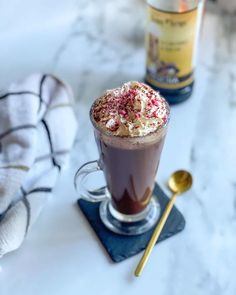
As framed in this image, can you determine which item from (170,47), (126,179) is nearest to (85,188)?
(126,179)

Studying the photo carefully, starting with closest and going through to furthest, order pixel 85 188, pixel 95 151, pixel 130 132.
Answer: pixel 130 132
pixel 85 188
pixel 95 151

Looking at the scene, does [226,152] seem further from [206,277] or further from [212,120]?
[206,277]

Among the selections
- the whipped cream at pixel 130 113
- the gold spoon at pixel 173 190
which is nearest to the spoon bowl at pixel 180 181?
the gold spoon at pixel 173 190

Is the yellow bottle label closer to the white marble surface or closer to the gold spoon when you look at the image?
the white marble surface

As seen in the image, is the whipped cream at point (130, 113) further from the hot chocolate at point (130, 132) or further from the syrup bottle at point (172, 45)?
the syrup bottle at point (172, 45)

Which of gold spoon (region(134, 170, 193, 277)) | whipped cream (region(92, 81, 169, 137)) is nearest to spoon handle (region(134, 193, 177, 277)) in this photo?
gold spoon (region(134, 170, 193, 277))

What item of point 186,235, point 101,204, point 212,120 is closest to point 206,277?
point 186,235

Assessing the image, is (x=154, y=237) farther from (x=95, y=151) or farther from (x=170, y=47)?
(x=170, y=47)
